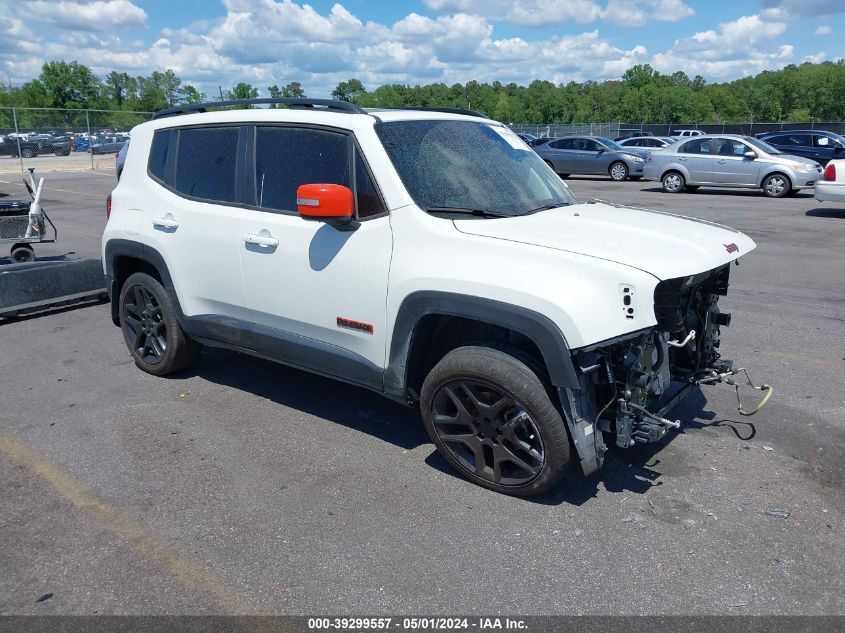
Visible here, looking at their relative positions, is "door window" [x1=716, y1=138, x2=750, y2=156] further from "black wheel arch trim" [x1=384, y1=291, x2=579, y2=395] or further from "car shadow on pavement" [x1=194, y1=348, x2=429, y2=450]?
"black wheel arch trim" [x1=384, y1=291, x2=579, y2=395]

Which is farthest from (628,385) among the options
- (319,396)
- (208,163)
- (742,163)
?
(742,163)

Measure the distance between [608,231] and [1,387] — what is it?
465 cm

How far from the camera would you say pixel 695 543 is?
3.46 meters

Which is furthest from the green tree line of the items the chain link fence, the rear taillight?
the rear taillight

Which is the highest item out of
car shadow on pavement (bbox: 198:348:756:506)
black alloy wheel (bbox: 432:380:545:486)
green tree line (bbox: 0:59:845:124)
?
green tree line (bbox: 0:59:845:124)

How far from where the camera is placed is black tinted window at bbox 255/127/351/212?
4320 millimetres

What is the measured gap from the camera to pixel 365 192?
4.16 meters

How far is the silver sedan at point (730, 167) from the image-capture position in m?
18.9

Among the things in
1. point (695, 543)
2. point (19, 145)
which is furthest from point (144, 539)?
point (19, 145)

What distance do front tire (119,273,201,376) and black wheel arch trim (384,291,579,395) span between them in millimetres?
2102

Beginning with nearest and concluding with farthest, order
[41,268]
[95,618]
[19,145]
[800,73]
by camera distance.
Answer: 1. [95,618]
2. [41,268]
3. [19,145]
4. [800,73]

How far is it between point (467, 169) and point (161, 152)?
243 centimetres

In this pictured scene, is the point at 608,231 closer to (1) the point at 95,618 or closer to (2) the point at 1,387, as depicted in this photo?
(1) the point at 95,618

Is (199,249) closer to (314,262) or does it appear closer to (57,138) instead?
(314,262)
